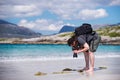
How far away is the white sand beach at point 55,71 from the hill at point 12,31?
0.39m

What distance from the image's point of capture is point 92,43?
13.0 ft

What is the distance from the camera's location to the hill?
147 inches

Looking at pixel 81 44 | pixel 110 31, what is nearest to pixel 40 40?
pixel 81 44

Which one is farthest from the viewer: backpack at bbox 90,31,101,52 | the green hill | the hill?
the green hill

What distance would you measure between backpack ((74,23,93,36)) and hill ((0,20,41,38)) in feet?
1.19

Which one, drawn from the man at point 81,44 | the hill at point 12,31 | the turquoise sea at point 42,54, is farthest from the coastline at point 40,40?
the turquoise sea at point 42,54

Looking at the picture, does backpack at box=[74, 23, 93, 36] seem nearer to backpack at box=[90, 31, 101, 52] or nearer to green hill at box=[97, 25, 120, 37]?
backpack at box=[90, 31, 101, 52]

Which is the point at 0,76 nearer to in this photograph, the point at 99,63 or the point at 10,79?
the point at 10,79

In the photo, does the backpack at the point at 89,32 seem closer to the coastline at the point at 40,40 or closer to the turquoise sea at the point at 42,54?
the coastline at the point at 40,40

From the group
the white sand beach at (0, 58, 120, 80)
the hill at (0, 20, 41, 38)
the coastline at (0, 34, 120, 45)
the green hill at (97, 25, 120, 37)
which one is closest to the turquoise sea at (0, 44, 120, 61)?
the white sand beach at (0, 58, 120, 80)

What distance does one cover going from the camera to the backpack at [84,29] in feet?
12.5

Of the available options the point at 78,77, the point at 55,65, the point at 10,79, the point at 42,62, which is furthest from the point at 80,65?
the point at 10,79

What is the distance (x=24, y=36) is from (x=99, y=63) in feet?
4.32

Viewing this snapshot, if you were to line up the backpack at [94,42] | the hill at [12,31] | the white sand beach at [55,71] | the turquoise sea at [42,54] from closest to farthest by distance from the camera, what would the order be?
the hill at [12,31] < the white sand beach at [55,71] < the backpack at [94,42] < the turquoise sea at [42,54]
